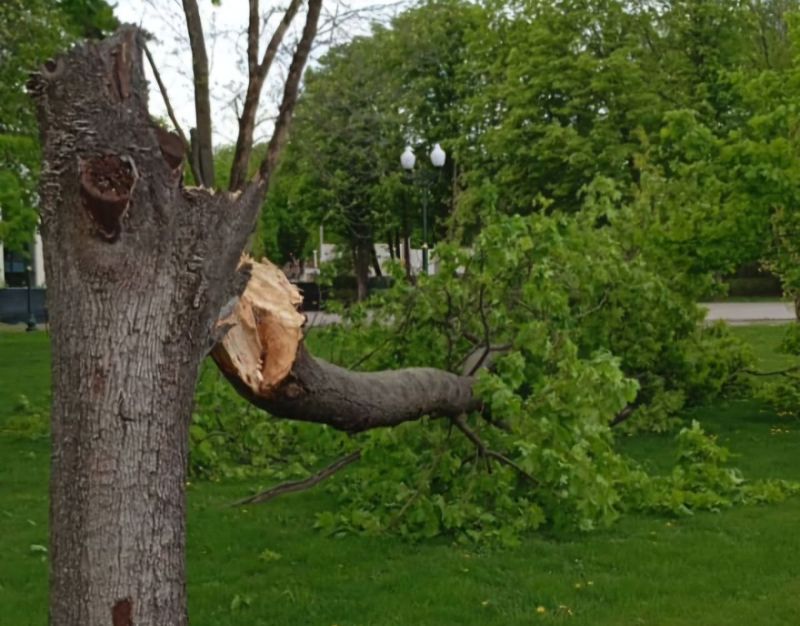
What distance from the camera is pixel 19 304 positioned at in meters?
37.3

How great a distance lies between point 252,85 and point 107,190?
4759 mm

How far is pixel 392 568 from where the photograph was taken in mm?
6941

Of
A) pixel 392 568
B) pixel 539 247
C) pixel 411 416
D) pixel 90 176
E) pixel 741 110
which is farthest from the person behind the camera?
pixel 741 110

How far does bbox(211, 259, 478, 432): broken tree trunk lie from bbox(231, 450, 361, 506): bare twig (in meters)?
2.46

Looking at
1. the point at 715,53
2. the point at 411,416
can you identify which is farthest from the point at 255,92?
the point at 715,53

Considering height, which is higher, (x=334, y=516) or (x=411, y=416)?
(x=411, y=416)

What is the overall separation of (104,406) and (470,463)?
4.80 meters

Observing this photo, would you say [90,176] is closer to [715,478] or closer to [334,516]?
[334,516]

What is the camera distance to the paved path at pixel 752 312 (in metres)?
28.1

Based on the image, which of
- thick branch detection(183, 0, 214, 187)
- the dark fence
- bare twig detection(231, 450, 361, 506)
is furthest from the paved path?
the dark fence

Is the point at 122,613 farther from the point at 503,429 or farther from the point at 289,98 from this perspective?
the point at 503,429

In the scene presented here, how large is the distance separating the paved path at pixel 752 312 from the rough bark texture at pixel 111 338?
75.8ft

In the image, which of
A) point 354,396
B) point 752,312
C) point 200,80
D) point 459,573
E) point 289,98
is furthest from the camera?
point 752,312

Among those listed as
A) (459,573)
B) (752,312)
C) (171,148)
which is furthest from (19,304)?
(171,148)
